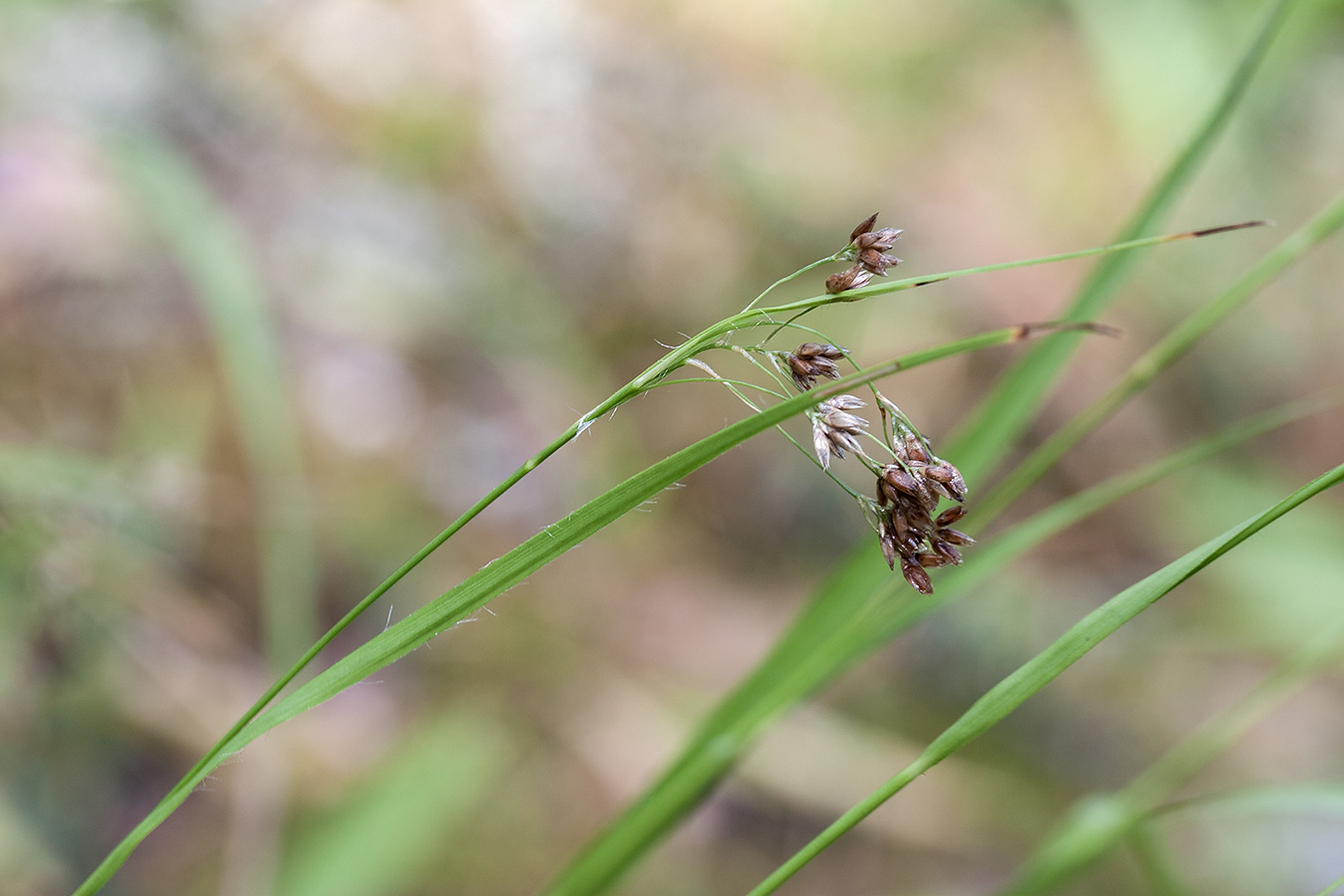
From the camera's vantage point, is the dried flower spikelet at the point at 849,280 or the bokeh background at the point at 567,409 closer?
the dried flower spikelet at the point at 849,280

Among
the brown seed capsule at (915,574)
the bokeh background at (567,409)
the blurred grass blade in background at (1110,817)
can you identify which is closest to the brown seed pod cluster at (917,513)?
the brown seed capsule at (915,574)

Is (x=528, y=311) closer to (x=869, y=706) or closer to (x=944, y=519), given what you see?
(x=869, y=706)

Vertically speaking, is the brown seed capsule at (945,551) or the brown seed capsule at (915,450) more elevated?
the brown seed capsule at (915,450)

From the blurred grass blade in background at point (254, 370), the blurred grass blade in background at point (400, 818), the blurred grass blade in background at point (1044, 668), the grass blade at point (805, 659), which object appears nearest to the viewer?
the blurred grass blade in background at point (1044, 668)

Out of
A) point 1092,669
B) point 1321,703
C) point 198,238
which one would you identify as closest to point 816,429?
point 198,238

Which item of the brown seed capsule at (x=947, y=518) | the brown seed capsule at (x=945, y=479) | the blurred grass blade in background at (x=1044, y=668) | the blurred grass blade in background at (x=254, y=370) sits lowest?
the blurred grass blade in background at (x=1044, y=668)

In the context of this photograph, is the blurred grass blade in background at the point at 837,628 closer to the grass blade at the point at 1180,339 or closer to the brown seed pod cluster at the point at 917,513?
the grass blade at the point at 1180,339

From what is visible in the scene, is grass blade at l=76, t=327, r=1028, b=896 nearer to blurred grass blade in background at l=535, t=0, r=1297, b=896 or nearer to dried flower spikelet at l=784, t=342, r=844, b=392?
dried flower spikelet at l=784, t=342, r=844, b=392
